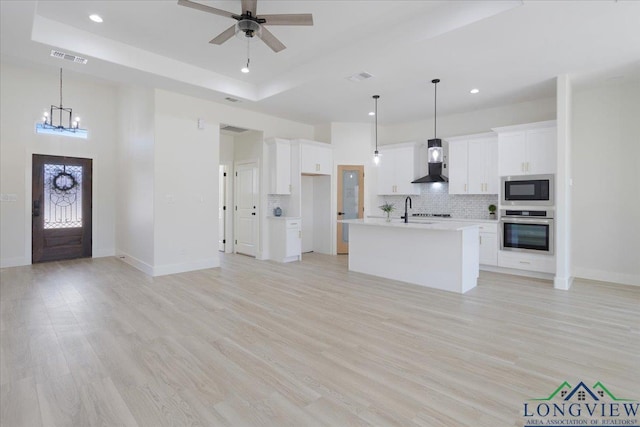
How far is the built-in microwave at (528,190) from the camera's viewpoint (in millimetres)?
5130

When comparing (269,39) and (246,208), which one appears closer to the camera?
(269,39)

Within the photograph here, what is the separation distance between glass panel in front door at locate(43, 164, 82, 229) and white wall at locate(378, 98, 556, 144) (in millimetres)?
6865

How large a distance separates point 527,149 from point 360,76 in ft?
10.1

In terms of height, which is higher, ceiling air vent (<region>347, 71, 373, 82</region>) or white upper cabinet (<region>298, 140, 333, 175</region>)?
ceiling air vent (<region>347, 71, 373, 82</region>)

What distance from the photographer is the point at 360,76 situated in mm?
4617

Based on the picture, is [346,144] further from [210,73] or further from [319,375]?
[319,375]

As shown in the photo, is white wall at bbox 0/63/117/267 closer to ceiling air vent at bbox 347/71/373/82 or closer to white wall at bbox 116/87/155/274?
white wall at bbox 116/87/155/274

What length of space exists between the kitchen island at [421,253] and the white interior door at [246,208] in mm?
2541

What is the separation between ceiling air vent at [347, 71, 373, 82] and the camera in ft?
14.8

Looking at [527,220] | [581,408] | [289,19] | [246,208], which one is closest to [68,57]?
[289,19]

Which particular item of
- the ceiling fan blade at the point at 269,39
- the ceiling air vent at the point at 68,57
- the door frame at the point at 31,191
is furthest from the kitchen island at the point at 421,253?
the door frame at the point at 31,191

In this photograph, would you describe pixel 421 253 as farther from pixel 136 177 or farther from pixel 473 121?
pixel 136 177

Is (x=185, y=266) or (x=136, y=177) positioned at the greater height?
(x=136, y=177)

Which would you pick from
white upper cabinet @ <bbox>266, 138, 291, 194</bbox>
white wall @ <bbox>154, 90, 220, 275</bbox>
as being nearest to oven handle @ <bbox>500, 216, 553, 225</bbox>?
white upper cabinet @ <bbox>266, 138, 291, 194</bbox>
